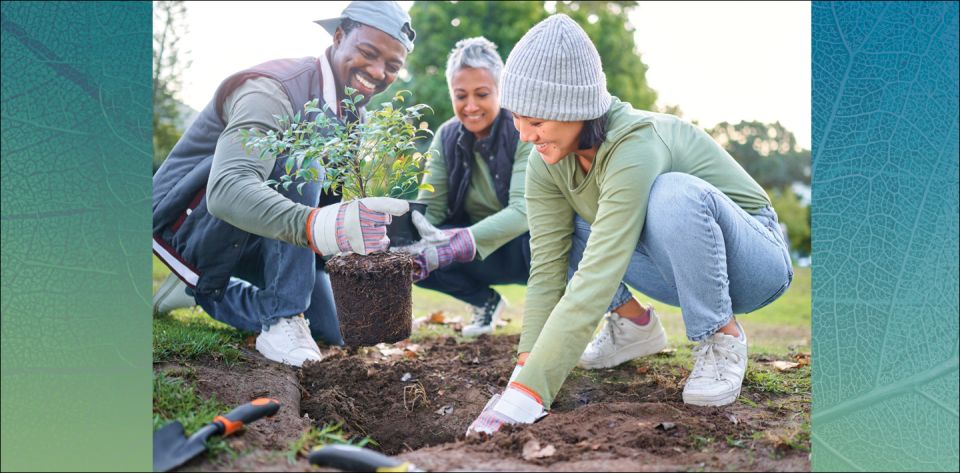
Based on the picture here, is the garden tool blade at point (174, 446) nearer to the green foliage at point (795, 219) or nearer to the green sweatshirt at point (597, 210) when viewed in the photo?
the green sweatshirt at point (597, 210)

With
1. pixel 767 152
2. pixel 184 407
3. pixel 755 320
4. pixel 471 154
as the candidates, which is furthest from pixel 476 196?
pixel 767 152

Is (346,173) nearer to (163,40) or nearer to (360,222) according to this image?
(360,222)

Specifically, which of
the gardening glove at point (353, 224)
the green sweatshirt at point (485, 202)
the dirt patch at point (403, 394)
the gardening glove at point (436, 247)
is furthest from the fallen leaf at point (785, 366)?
the gardening glove at point (353, 224)

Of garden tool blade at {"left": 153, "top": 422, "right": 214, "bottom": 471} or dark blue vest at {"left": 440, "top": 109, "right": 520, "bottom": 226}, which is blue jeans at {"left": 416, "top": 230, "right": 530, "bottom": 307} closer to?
dark blue vest at {"left": 440, "top": 109, "right": 520, "bottom": 226}

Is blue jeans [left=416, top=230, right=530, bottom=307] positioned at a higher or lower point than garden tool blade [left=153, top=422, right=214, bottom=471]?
lower

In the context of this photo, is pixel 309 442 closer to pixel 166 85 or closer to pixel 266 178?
pixel 266 178

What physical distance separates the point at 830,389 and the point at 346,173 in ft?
5.58

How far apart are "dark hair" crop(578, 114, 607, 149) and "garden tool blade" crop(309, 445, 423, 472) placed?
1.14 meters

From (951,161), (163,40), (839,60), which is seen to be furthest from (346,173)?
(163,40)

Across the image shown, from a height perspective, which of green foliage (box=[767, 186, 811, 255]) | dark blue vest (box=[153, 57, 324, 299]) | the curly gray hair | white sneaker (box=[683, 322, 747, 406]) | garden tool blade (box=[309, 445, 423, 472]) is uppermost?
the curly gray hair

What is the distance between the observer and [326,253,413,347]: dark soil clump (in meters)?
2.70

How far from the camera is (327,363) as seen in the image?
309cm

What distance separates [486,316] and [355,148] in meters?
1.78

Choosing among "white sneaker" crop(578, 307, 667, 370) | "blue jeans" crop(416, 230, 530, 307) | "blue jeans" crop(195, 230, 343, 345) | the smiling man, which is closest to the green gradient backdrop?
the smiling man
